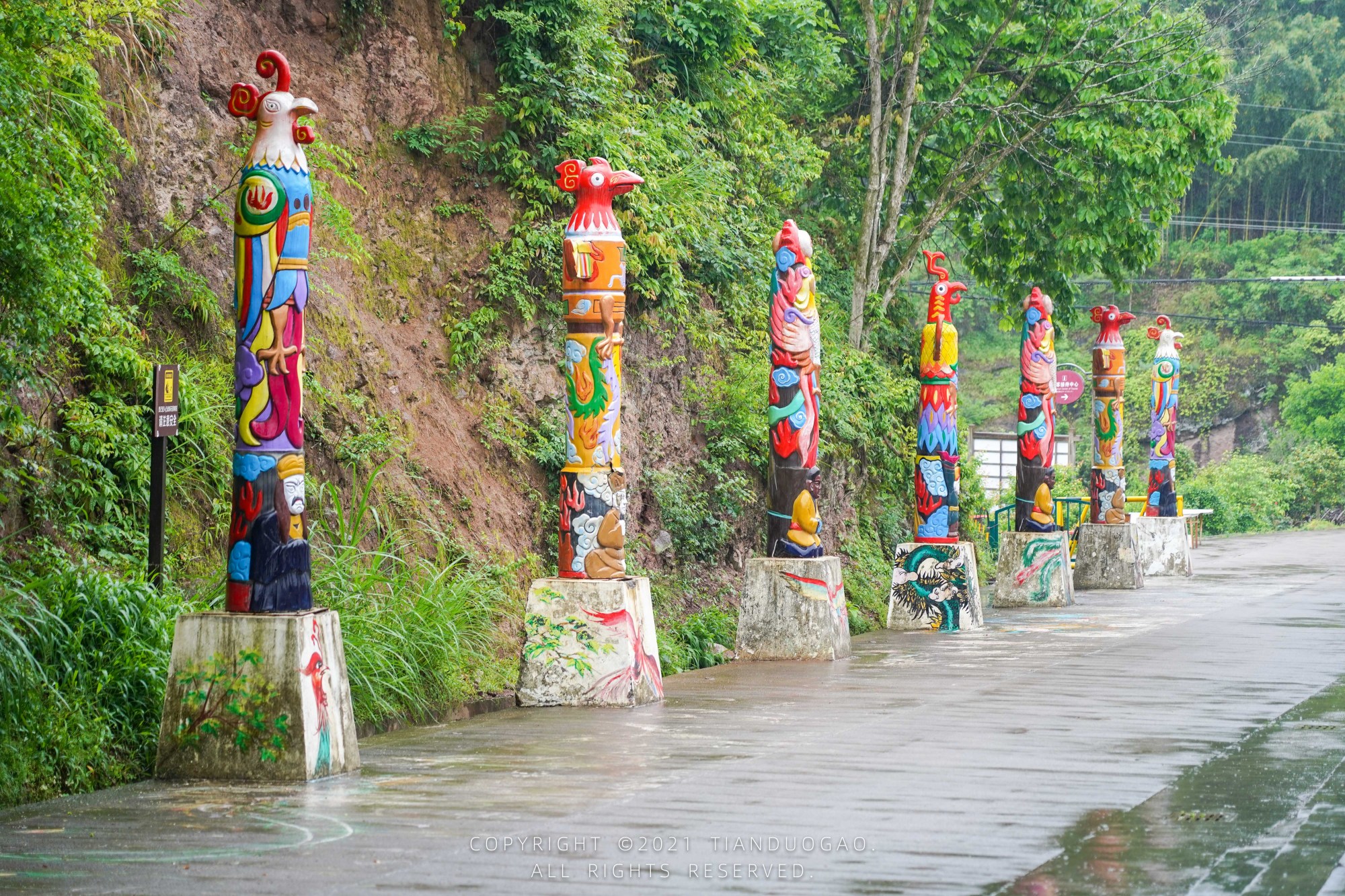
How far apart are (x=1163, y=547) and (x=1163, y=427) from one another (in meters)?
2.05

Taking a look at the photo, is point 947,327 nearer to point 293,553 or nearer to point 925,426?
point 925,426

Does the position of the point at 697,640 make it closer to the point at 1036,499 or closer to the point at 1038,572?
the point at 1038,572

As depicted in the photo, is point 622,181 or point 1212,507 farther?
point 1212,507

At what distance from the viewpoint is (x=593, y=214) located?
11781 millimetres

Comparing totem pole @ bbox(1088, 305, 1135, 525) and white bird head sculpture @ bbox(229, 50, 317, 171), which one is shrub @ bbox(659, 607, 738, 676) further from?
totem pole @ bbox(1088, 305, 1135, 525)

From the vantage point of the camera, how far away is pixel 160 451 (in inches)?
372

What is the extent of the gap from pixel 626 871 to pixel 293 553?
3.17 metres

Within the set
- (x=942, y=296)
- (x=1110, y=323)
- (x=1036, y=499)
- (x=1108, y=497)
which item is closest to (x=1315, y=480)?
(x=1108, y=497)

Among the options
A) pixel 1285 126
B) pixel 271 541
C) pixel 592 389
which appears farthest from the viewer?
pixel 1285 126

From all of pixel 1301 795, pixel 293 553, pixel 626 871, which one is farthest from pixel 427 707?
pixel 1301 795

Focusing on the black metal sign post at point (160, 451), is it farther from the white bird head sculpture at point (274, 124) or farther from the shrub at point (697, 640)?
the shrub at point (697, 640)

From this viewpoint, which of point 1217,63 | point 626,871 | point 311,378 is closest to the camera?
point 626,871

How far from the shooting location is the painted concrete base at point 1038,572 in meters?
20.9

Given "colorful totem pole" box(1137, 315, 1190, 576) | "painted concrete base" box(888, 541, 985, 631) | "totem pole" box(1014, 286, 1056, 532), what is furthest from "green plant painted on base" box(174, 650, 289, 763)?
"colorful totem pole" box(1137, 315, 1190, 576)
